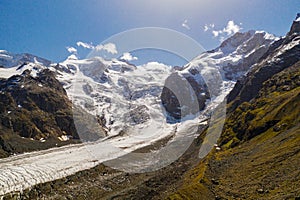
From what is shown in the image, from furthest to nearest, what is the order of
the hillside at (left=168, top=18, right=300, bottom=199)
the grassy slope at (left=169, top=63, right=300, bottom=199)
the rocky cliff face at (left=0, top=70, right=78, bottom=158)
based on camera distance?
1. the rocky cliff face at (left=0, top=70, right=78, bottom=158)
2. the hillside at (left=168, top=18, right=300, bottom=199)
3. the grassy slope at (left=169, top=63, right=300, bottom=199)

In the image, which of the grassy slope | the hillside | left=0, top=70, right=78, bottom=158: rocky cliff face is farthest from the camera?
left=0, top=70, right=78, bottom=158: rocky cliff face

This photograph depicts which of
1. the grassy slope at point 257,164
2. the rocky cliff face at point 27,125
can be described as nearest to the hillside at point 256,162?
the grassy slope at point 257,164

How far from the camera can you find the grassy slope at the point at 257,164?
4035 centimetres

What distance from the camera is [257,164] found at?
171 ft

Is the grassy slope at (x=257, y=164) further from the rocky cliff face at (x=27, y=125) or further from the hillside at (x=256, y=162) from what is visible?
the rocky cliff face at (x=27, y=125)

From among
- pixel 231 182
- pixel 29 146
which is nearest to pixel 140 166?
pixel 231 182

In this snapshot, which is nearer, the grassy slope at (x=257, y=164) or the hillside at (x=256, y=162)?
the grassy slope at (x=257, y=164)

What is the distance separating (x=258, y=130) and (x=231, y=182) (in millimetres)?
34269

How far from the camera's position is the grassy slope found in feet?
132

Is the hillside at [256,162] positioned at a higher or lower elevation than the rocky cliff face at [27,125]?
lower

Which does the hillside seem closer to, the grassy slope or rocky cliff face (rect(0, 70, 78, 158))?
the grassy slope

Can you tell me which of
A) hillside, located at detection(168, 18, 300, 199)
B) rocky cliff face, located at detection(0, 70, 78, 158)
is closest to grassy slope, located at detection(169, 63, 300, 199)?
hillside, located at detection(168, 18, 300, 199)

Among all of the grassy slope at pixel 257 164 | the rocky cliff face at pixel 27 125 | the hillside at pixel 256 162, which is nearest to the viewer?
the grassy slope at pixel 257 164

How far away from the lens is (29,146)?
14162cm
